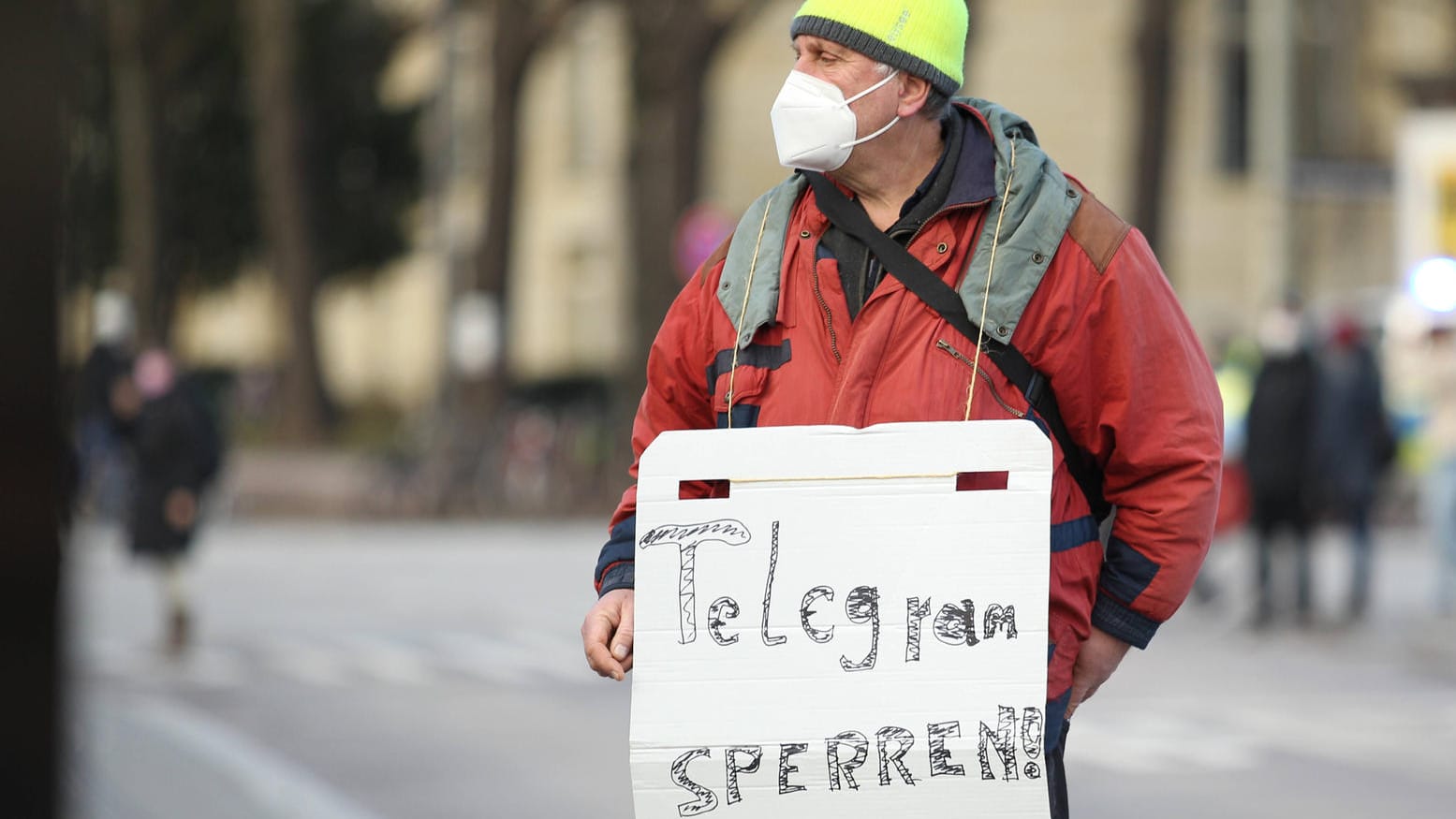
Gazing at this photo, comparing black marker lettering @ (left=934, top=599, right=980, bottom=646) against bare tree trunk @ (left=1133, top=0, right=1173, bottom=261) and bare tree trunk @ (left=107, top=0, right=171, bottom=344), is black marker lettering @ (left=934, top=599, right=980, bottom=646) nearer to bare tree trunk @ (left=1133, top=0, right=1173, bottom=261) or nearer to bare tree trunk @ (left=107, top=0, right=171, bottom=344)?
bare tree trunk @ (left=1133, top=0, right=1173, bottom=261)

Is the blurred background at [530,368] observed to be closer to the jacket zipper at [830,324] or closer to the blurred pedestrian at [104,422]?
the blurred pedestrian at [104,422]

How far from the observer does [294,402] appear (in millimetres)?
39906

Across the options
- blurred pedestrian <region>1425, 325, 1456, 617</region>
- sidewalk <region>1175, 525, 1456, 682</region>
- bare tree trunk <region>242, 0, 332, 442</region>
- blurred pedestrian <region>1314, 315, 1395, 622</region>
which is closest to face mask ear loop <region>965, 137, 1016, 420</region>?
sidewalk <region>1175, 525, 1456, 682</region>

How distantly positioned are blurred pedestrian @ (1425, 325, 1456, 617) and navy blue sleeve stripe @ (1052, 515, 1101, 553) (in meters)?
10.3

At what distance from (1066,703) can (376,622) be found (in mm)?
12410

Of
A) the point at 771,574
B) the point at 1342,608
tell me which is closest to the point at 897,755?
the point at 771,574

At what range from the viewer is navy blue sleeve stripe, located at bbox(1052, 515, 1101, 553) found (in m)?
3.38

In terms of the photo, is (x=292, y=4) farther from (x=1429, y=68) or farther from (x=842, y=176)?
(x=842, y=176)

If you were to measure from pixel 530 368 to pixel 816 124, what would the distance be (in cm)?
4254

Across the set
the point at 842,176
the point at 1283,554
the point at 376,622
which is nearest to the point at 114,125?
the point at 376,622

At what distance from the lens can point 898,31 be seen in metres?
3.44

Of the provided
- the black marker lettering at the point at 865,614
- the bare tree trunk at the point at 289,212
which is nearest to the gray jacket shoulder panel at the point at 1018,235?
the black marker lettering at the point at 865,614

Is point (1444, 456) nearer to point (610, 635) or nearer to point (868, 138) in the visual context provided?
point (868, 138)

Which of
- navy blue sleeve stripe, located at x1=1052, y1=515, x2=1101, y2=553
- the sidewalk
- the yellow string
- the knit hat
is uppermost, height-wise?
the knit hat
